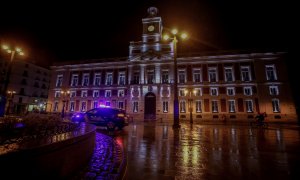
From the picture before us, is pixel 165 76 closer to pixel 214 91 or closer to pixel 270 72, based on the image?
pixel 214 91

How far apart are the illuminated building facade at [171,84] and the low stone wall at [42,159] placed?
76.5 ft

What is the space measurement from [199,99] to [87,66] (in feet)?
93.7

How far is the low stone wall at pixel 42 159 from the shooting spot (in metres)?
1.71

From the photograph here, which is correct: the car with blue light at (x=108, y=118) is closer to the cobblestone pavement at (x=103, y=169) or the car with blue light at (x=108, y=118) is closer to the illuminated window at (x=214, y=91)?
the cobblestone pavement at (x=103, y=169)

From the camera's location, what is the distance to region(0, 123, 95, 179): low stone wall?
1713 mm

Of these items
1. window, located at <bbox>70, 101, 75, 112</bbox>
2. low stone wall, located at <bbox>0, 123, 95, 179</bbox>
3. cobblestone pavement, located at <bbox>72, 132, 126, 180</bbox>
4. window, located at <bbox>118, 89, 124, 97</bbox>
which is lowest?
cobblestone pavement, located at <bbox>72, 132, 126, 180</bbox>

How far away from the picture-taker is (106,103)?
34.7m

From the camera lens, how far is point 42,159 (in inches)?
83.2

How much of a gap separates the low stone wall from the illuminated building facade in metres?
23.3

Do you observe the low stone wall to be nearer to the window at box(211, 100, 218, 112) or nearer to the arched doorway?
the arched doorway

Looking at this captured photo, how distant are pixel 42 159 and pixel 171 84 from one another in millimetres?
29993

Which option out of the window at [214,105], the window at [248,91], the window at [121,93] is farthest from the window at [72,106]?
the window at [248,91]

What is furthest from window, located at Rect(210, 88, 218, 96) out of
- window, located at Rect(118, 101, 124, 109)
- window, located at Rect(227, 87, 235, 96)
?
window, located at Rect(118, 101, 124, 109)

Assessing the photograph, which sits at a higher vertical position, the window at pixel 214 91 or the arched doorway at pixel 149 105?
the window at pixel 214 91
